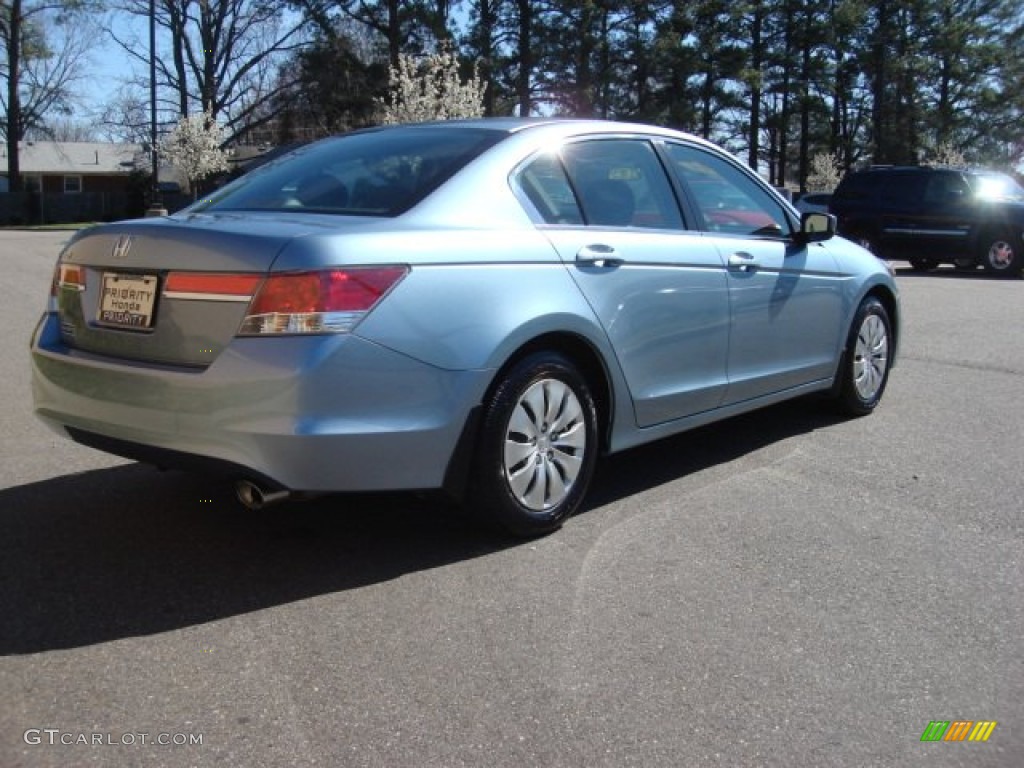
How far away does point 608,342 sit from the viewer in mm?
4145

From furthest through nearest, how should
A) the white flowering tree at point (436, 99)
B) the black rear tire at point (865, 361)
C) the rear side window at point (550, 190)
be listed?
the white flowering tree at point (436, 99)
the black rear tire at point (865, 361)
the rear side window at point (550, 190)

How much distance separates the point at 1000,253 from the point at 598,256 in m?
16.5

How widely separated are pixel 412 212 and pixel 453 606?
1391mm

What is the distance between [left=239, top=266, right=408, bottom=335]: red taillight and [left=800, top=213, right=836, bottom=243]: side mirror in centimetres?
308

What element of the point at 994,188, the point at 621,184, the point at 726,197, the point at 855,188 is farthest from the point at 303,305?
the point at 855,188

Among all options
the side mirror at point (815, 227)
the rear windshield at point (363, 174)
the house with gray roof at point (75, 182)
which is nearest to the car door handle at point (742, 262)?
the side mirror at point (815, 227)

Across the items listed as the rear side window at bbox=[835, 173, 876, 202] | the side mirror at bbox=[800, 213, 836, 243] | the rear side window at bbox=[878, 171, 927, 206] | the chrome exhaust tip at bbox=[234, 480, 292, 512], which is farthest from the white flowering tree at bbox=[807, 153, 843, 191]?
the chrome exhaust tip at bbox=[234, 480, 292, 512]

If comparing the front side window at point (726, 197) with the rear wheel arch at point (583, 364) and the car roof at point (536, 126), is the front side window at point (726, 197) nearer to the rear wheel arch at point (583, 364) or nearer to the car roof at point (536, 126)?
the car roof at point (536, 126)

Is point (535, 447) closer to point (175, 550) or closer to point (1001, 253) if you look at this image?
point (175, 550)

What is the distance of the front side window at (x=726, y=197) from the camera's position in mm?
4891

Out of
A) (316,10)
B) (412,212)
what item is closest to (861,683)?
(412,212)

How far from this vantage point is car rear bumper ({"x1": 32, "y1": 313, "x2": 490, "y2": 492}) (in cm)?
325

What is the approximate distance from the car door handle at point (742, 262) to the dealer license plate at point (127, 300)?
8.79ft

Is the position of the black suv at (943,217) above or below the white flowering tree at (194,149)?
below
